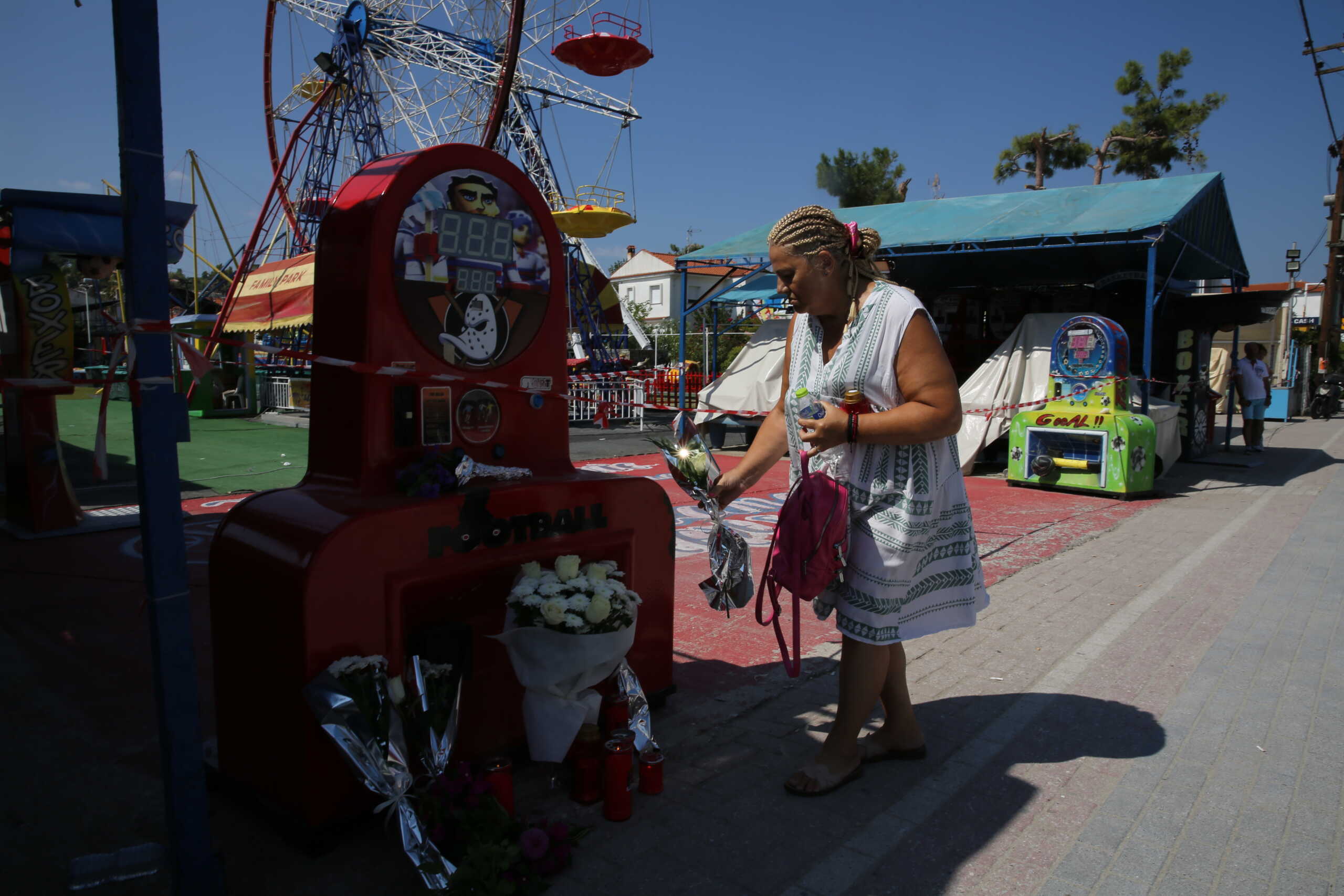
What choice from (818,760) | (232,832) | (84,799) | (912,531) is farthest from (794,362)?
(84,799)

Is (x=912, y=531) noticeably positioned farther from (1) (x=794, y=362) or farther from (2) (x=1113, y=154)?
(2) (x=1113, y=154)

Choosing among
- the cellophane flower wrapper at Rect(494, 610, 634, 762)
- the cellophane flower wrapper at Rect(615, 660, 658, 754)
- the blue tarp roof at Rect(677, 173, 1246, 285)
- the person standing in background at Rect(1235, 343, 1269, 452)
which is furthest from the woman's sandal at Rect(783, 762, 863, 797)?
the person standing in background at Rect(1235, 343, 1269, 452)

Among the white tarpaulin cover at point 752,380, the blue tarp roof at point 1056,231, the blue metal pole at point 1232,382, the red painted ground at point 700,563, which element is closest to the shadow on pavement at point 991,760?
the red painted ground at point 700,563

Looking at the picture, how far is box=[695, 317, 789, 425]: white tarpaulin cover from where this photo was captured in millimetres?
13508

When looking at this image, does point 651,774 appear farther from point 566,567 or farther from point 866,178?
point 866,178

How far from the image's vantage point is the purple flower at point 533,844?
7.06ft

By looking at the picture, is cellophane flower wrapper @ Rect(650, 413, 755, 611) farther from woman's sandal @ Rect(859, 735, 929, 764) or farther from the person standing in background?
the person standing in background

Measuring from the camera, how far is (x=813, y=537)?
2.54 m

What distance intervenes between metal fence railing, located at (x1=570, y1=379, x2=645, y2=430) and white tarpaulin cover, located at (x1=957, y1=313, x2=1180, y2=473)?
7.65 metres

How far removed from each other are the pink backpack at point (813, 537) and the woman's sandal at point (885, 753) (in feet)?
1.77

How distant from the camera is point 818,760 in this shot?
2.77 m

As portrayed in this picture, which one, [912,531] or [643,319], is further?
[643,319]

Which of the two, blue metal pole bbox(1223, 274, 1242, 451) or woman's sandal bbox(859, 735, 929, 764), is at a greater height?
blue metal pole bbox(1223, 274, 1242, 451)

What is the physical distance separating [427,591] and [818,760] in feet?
4.56
